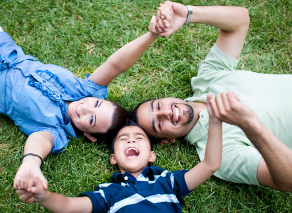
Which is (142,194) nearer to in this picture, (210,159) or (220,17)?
(210,159)

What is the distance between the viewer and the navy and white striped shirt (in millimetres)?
2246

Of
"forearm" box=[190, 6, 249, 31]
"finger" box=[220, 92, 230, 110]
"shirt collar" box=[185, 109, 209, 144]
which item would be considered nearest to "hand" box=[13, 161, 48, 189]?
"finger" box=[220, 92, 230, 110]

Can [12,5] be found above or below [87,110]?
above

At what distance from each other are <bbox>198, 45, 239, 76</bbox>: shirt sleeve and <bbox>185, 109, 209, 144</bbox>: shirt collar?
0.70 meters

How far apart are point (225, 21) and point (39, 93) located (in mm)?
2616

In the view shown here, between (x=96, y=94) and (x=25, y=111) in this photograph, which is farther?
(x=96, y=94)

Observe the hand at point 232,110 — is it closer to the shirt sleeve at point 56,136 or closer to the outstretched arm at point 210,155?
the outstretched arm at point 210,155

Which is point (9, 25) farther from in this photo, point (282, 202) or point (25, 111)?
point (282, 202)

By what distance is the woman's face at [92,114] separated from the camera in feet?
9.31

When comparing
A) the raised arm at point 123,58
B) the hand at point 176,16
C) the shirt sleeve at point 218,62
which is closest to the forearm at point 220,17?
the hand at point 176,16

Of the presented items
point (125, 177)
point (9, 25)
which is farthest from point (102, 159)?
point (9, 25)

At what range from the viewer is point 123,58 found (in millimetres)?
2930

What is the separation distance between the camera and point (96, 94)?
3158 millimetres

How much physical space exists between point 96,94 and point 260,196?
8.49ft
